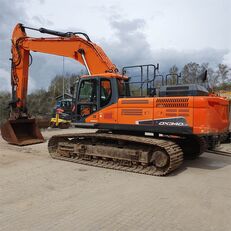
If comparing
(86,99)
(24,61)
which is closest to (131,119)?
(86,99)

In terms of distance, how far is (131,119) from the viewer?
336 inches

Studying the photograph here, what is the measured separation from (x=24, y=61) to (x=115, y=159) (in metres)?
6.23

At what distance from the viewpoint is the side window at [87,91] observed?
30.4ft

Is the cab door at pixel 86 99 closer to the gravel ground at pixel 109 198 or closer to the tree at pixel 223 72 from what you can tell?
the gravel ground at pixel 109 198

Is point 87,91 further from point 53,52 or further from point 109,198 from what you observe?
point 109,198

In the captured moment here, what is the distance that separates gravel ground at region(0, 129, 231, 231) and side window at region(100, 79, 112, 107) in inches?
77.0

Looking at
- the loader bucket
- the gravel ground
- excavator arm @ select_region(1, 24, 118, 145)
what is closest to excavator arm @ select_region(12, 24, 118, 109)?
excavator arm @ select_region(1, 24, 118, 145)

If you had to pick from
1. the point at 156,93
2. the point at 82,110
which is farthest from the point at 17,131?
the point at 156,93

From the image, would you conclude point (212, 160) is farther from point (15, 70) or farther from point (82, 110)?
point (15, 70)

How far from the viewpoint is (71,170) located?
8133mm

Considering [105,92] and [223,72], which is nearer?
[105,92]

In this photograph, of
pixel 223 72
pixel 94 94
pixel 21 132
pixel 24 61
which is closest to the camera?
pixel 94 94

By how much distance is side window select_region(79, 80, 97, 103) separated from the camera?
927 centimetres

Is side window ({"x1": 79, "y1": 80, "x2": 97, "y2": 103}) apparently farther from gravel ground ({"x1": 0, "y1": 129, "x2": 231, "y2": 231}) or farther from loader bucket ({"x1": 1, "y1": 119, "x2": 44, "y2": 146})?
loader bucket ({"x1": 1, "y1": 119, "x2": 44, "y2": 146})
